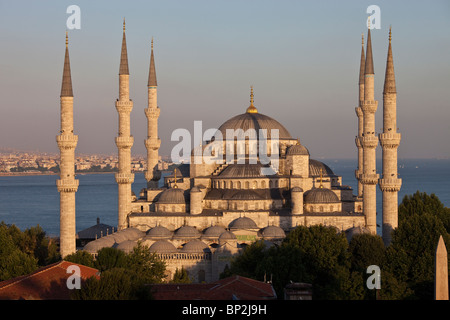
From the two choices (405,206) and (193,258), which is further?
(405,206)

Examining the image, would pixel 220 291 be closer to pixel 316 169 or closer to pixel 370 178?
pixel 370 178

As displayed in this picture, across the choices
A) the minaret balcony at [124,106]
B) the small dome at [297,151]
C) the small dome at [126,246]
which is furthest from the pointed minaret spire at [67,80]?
the small dome at [297,151]

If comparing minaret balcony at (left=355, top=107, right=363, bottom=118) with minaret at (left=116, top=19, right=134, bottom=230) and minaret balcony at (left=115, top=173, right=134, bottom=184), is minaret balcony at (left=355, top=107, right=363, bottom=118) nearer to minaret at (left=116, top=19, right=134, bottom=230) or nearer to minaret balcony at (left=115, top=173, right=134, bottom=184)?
minaret at (left=116, top=19, right=134, bottom=230)

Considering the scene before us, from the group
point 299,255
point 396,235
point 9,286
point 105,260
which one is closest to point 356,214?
point 396,235

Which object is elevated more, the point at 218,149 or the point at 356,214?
the point at 218,149

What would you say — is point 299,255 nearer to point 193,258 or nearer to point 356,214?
point 193,258
